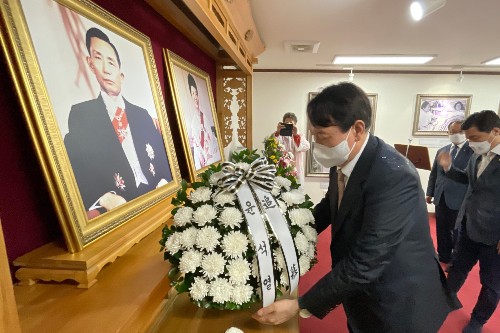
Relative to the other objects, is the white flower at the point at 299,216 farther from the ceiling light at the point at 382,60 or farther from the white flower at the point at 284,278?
the ceiling light at the point at 382,60

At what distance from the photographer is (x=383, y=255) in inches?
30.6

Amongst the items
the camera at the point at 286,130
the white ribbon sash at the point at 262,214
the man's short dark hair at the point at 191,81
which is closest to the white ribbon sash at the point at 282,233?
the white ribbon sash at the point at 262,214

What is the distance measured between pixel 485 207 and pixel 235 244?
6.49 ft

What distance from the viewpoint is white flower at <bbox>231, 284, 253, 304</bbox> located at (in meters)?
0.68

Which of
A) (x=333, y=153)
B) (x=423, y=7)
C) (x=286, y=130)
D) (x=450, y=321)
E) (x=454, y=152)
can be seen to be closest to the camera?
(x=333, y=153)

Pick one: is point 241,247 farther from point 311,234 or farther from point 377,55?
point 377,55

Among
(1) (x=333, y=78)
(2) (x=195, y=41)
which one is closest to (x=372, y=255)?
(2) (x=195, y=41)

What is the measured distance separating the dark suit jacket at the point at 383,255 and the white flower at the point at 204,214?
1.20ft

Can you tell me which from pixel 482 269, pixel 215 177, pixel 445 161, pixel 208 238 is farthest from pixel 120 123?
pixel 445 161

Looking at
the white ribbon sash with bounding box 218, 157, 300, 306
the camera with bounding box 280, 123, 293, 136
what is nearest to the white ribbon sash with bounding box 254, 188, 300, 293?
the white ribbon sash with bounding box 218, 157, 300, 306

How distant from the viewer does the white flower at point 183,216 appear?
72cm

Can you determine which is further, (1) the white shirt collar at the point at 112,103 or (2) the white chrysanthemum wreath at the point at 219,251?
(1) the white shirt collar at the point at 112,103

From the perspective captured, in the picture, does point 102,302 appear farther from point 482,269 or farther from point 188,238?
point 482,269

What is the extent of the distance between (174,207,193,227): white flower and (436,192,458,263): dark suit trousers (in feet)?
10.2
